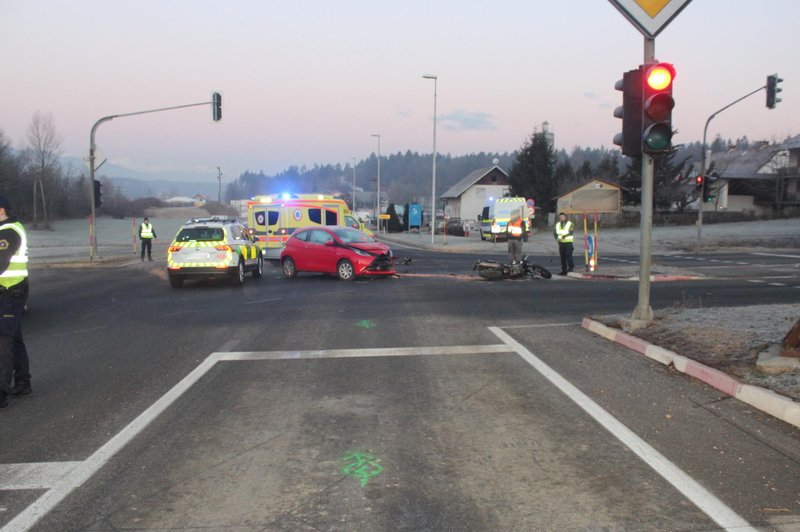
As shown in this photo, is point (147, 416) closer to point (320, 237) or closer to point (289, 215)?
point (320, 237)

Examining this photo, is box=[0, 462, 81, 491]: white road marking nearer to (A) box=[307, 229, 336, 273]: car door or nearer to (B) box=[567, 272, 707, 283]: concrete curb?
(A) box=[307, 229, 336, 273]: car door

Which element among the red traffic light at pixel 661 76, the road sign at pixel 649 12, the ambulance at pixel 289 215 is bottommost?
the ambulance at pixel 289 215

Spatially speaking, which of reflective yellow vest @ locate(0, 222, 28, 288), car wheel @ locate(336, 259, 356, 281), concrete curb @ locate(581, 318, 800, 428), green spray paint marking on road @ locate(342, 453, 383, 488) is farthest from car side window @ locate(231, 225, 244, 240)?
green spray paint marking on road @ locate(342, 453, 383, 488)

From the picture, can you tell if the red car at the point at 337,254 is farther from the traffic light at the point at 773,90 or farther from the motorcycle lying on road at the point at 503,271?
the traffic light at the point at 773,90

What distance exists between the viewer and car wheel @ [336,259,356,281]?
56.9 ft

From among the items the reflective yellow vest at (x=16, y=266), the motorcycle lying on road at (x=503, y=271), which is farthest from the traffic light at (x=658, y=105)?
the motorcycle lying on road at (x=503, y=271)

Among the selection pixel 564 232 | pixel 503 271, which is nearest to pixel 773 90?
pixel 564 232

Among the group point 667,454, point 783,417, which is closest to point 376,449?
point 667,454

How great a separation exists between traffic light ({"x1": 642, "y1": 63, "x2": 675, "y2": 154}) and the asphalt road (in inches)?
107

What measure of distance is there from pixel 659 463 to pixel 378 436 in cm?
204

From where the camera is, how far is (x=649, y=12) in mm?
8328

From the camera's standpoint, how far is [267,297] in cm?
1393

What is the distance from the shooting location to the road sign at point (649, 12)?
8.26 meters

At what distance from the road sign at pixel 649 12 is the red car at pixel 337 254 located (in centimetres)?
1020
